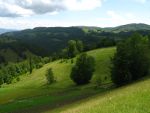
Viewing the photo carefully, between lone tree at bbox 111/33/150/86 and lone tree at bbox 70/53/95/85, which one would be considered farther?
lone tree at bbox 70/53/95/85

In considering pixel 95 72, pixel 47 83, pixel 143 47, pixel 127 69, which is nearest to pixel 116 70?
pixel 127 69

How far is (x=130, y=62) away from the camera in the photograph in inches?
3666

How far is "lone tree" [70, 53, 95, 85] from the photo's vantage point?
125569 millimetres

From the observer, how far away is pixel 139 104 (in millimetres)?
22625

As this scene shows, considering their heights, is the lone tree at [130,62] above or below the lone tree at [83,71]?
above

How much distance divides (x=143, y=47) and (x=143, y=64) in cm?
679

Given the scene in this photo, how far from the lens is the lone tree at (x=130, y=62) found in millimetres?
91250

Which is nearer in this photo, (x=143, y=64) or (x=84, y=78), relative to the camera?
(x=143, y=64)

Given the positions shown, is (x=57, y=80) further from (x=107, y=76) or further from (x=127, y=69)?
(x=127, y=69)

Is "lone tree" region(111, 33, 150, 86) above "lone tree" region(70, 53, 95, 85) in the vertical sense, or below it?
above

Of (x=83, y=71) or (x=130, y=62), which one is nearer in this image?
(x=130, y=62)

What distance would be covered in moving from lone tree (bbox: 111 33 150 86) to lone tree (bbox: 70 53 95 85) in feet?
99.1

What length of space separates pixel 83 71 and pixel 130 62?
3617 centimetres

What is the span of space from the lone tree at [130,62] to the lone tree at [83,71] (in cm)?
3022
